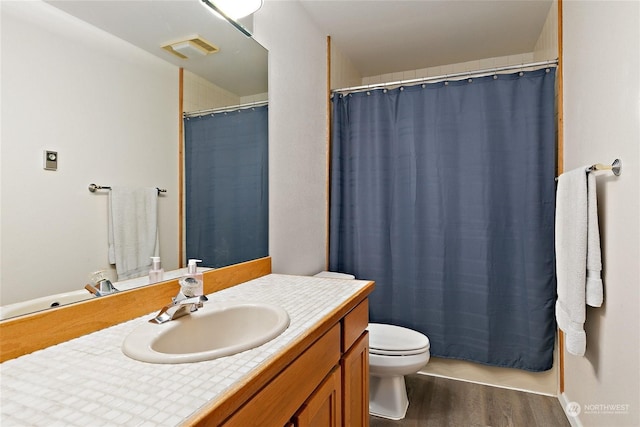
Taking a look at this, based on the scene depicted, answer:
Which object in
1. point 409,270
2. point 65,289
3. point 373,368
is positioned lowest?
point 373,368

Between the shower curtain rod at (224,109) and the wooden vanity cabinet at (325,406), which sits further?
the shower curtain rod at (224,109)

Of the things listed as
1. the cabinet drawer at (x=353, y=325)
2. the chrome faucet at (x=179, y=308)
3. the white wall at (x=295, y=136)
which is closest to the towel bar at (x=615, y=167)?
the cabinet drawer at (x=353, y=325)

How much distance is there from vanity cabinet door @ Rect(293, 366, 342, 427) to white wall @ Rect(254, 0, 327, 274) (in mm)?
822

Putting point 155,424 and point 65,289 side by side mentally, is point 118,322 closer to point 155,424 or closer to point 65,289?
point 65,289

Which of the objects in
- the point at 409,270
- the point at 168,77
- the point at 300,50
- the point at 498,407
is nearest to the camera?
the point at 168,77

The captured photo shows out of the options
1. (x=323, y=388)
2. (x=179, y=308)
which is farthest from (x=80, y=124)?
(x=323, y=388)

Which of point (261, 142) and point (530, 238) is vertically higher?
point (261, 142)

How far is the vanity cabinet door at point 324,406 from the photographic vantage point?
35.4 inches

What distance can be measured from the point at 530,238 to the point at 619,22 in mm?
1182

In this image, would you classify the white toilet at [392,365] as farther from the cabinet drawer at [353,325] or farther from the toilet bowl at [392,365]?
the cabinet drawer at [353,325]

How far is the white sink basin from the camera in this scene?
763 millimetres

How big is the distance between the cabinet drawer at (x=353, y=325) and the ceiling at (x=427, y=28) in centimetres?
181

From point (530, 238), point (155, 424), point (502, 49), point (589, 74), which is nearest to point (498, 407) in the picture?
point (530, 238)

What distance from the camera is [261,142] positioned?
5.73 feet
